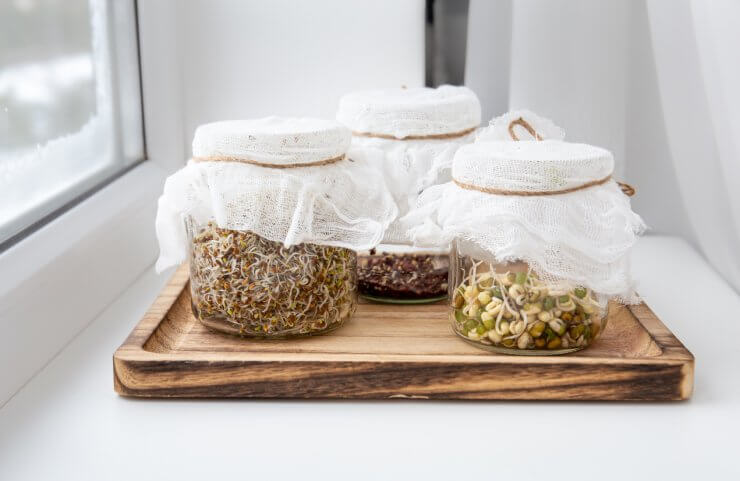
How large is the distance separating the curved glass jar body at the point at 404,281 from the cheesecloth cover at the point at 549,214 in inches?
6.5

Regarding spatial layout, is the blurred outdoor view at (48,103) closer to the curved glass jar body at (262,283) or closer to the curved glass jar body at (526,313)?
the curved glass jar body at (262,283)

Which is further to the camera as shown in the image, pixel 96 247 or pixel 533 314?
pixel 96 247

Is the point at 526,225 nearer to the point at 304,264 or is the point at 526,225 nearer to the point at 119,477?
the point at 304,264

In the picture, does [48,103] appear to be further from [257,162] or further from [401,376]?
[401,376]

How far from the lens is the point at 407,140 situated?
2.68ft

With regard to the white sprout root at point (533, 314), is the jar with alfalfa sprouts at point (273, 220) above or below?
above

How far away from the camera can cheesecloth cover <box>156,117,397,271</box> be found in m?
0.69

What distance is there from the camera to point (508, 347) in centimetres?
70

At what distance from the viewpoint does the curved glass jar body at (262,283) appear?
27.8 inches

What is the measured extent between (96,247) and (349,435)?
0.38 meters

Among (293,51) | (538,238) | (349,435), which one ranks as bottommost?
(349,435)

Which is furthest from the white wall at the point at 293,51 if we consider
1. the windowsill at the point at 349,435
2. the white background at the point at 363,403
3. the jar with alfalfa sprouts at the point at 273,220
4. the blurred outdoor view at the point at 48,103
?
the windowsill at the point at 349,435

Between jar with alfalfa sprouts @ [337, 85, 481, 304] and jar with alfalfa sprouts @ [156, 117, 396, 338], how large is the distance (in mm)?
61

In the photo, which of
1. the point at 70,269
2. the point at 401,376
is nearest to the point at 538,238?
the point at 401,376
